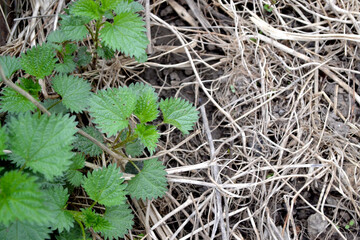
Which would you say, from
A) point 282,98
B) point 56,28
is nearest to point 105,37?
point 56,28

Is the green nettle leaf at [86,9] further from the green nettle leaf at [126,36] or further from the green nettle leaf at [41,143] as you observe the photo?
the green nettle leaf at [41,143]

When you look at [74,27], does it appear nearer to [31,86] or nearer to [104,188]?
[31,86]

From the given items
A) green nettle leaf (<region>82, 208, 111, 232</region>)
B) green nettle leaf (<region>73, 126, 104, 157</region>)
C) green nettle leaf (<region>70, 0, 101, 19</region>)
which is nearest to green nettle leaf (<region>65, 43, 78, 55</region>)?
green nettle leaf (<region>70, 0, 101, 19</region>)

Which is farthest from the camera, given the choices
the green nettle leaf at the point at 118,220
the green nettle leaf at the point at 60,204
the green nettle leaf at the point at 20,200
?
the green nettle leaf at the point at 118,220

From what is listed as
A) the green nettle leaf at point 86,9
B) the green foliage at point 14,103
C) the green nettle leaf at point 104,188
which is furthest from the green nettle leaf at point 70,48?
the green nettle leaf at point 104,188

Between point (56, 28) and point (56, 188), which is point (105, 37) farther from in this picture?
point (56, 188)

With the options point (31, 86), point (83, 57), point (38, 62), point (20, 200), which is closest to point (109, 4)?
point (83, 57)
